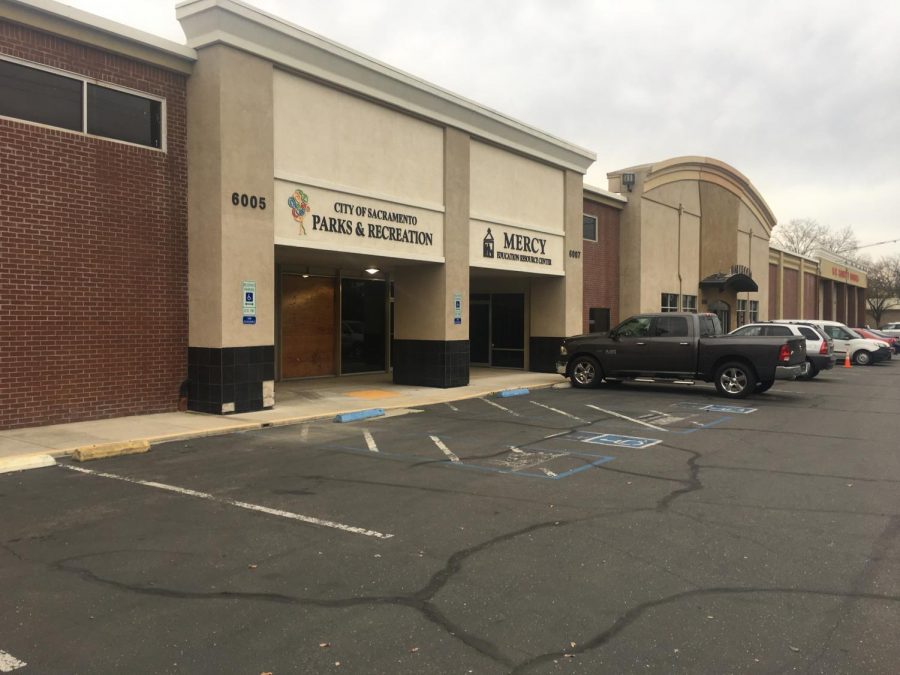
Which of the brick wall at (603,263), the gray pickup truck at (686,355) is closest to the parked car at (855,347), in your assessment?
the brick wall at (603,263)

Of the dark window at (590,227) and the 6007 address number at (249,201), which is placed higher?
the dark window at (590,227)

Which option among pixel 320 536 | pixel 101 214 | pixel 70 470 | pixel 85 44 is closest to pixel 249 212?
pixel 101 214

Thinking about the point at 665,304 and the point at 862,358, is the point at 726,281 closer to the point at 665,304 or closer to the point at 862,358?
the point at 665,304

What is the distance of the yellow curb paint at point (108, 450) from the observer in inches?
348

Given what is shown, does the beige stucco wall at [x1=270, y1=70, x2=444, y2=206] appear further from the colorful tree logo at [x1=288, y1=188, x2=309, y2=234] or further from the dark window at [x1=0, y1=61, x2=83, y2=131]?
the dark window at [x1=0, y1=61, x2=83, y2=131]

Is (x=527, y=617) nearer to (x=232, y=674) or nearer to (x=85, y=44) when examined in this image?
(x=232, y=674)

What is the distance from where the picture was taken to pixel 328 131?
14531mm

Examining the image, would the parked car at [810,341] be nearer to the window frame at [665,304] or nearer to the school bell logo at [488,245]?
the school bell logo at [488,245]

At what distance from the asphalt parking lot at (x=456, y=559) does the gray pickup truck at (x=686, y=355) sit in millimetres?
5729

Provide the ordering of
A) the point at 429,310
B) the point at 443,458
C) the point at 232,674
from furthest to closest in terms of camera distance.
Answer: the point at 429,310 < the point at 443,458 < the point at 232,674

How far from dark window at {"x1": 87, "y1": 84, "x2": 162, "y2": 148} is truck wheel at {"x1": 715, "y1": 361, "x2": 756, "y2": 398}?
12733 mm

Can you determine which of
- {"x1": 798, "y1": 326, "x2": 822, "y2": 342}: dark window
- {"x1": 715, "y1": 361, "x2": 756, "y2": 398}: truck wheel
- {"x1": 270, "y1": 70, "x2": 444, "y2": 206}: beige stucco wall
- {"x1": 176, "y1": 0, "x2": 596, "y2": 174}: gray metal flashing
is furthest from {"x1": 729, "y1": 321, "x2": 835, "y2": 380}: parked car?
{"x1": 270, "y1": 70, "x2": 444, "y2": 206}: beige stucco wall

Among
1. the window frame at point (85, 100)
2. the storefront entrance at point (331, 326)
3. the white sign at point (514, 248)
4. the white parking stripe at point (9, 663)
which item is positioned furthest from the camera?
the white sign at point (514, 248)

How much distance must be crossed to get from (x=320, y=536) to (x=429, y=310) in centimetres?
1246
